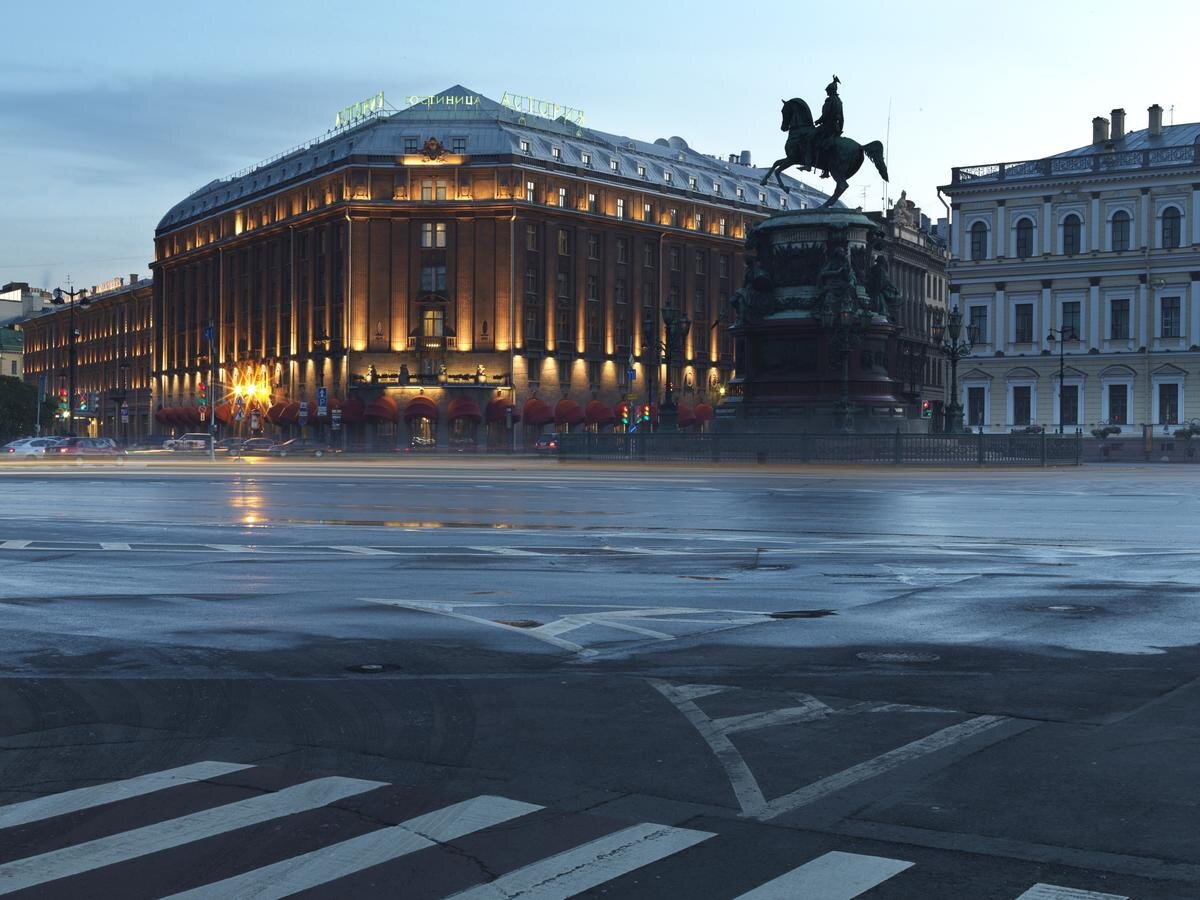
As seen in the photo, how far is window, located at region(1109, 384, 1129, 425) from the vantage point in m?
92.5

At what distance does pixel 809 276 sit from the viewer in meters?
51.8

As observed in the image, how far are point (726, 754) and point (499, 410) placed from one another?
98853 millimetres

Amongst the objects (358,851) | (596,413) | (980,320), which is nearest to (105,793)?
(358,851)

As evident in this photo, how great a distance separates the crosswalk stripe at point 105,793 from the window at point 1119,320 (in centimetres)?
9260

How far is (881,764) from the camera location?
746 cm

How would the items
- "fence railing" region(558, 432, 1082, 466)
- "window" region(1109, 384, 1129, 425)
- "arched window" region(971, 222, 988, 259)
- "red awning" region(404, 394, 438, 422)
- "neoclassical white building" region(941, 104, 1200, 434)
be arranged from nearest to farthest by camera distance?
"fence railing" region(558, 432, 1082, 466) < "neoclassical white building" region(941, 104, 1200, 434) < "window" region(1109, 384, 1129, 425) < "arched window" region(971, 222, 988, 259) < "red awning" region(404, 394, 438, 422)

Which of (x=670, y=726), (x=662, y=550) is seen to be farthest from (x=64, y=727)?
(x=662, y=550)

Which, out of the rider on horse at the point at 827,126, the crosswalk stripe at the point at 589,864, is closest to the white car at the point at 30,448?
the rider on horse at the point at 827,126

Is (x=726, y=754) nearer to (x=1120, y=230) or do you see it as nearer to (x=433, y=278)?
(x=1120, y=230)

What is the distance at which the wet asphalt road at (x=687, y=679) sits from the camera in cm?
666

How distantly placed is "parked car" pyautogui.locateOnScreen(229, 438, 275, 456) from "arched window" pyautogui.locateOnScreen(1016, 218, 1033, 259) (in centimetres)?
4906

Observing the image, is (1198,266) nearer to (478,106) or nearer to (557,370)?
(557,370)

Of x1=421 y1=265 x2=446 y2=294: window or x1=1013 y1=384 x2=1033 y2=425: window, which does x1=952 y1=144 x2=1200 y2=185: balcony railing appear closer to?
x1=1013 y1=384 x2=1033 y2=425: window

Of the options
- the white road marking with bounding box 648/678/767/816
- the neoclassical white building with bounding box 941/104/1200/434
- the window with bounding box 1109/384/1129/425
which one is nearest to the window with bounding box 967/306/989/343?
the neoclassical white building with bounding box 941/104/1200/434
